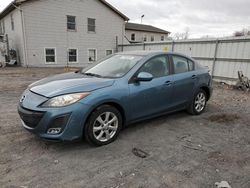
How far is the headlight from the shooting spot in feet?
9.30

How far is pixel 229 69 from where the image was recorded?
9547 millimetres

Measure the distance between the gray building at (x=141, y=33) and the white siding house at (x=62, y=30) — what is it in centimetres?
847

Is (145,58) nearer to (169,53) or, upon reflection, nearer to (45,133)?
(169,53)

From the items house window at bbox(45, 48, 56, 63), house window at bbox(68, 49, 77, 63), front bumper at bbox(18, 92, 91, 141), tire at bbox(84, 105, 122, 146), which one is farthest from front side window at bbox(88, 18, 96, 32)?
front bumper at bbox(18, 92, 91, 141)

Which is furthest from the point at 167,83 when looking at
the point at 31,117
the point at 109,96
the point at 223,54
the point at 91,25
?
the point at 91,25

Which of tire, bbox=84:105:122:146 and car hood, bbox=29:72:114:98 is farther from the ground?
car hood, bbox=29:72:114:98

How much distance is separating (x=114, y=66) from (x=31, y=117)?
1.76 m

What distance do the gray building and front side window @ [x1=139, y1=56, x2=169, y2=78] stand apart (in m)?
24.2

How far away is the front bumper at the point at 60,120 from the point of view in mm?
2799

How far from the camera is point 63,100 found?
2.87 metres

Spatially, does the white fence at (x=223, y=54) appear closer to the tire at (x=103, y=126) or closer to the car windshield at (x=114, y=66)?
the car windshield at (x=114, y=66)

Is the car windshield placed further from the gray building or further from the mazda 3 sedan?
the gray building

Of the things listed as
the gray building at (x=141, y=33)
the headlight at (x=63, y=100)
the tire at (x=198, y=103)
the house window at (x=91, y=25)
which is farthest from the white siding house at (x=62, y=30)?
the headlight at (x=63, y=100)

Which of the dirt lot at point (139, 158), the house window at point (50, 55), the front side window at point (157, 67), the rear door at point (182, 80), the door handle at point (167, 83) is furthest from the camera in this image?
the house window at point (50, 55)
